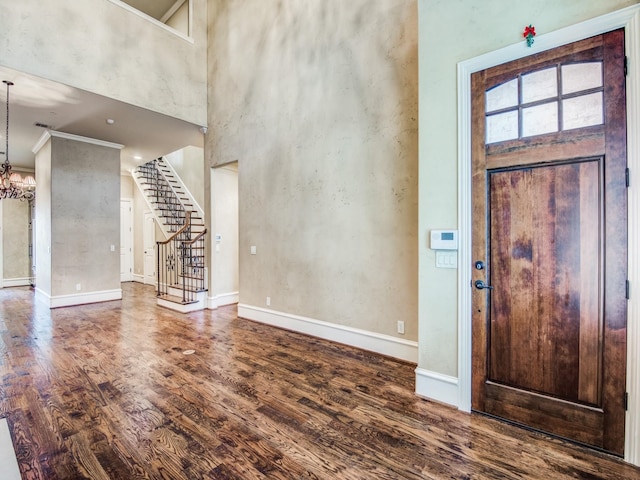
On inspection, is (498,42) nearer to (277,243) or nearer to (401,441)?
(401,441)

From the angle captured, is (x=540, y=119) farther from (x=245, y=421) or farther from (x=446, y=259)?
(x=245, y=421)

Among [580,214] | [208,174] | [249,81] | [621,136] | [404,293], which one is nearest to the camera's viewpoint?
[621,136]

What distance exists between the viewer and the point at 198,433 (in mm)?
2053

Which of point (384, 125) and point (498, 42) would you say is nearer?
point (498, 42)

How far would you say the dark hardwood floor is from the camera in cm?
174

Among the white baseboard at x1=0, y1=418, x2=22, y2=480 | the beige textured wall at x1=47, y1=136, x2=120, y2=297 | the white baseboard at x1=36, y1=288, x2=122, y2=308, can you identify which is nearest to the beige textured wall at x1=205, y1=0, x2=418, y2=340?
the white baseboard at x1=0, y1=418, x2=22, y2=480

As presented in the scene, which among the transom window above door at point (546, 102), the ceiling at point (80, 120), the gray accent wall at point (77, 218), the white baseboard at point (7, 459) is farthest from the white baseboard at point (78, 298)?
the transom window above door at point (546, 102)

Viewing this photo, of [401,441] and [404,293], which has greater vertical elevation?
[404,293]

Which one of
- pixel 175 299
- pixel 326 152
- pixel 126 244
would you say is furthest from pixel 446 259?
pixel 126 244

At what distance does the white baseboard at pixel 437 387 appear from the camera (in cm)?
237

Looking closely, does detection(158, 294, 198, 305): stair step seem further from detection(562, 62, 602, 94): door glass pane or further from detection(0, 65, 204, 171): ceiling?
detection(562, 62, 602, 94): door glass pane

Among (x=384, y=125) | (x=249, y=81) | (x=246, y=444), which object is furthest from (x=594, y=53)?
(x=249, y=81)

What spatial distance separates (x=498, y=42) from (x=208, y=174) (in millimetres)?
4875

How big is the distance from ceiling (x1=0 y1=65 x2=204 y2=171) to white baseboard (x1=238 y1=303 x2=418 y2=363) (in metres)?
3.70
